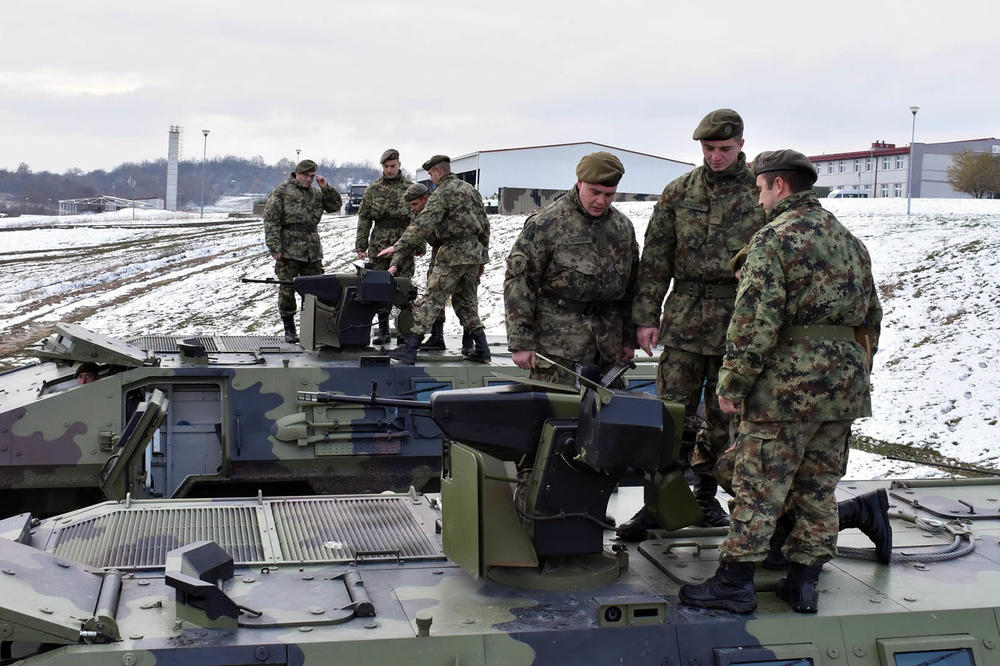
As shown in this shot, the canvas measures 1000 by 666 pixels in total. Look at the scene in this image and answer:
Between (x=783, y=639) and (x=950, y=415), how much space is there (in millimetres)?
8994

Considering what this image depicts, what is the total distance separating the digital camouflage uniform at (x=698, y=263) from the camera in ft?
16.9

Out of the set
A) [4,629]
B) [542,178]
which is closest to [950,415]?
[4,629]

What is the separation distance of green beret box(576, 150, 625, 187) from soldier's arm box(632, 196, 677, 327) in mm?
253

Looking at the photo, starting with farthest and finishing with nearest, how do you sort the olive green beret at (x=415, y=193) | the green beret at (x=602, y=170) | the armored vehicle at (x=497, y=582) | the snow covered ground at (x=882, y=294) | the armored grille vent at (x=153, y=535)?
the snow covered ground at (x=882, y=294) → the olive green beret at (x=415, y=193) → the green beret at (x=602, y=170) → the armored grille vent at (x=153, y=535) → the armored vehicle at (x=497, y=582)

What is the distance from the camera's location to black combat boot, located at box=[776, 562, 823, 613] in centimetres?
388

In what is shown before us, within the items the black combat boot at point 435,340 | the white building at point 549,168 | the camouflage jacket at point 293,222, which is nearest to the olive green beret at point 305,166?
the camouflage jacket at point 293,222

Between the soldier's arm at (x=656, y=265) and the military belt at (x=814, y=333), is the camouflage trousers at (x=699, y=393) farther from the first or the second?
the military belt at (x=814, y=333)

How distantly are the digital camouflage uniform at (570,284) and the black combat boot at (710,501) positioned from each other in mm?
866

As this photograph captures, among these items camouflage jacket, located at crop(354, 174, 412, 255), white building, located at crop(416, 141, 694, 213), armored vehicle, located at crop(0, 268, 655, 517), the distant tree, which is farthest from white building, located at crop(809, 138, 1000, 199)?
armored vehicle, located at crop(0, 268, 655, 517)

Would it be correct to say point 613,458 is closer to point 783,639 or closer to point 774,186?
point 783,639

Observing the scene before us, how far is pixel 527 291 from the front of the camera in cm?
553

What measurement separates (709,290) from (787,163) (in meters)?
1.14

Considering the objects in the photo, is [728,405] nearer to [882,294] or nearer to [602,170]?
[602,170]

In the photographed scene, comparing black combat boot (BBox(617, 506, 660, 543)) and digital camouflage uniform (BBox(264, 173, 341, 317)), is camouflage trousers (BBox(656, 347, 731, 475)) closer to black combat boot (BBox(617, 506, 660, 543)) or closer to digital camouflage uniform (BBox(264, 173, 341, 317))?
black combat boot (BBox(617, 506, 660, 543))
